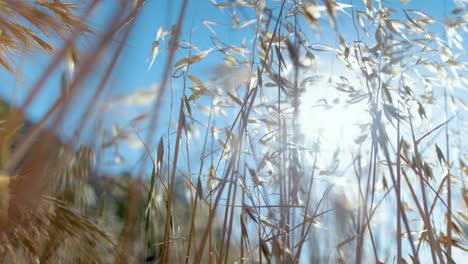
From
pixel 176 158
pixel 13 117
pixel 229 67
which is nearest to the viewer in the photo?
pixel 13 117

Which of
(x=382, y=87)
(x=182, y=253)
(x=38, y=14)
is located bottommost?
(x=182, y=253)

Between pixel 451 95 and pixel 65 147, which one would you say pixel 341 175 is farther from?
pixel 65 147

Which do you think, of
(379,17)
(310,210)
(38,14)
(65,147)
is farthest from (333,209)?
(38,14)

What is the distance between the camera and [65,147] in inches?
16.0

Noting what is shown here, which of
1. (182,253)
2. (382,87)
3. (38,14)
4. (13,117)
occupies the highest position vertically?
(38,14)

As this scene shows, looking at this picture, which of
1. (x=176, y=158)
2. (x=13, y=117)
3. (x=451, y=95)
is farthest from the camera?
(x=451, y=95)

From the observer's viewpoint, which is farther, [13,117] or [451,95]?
[451,95]

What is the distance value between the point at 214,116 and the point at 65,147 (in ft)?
1.33

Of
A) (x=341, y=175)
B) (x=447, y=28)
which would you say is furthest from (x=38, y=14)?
(x=447, y=28)

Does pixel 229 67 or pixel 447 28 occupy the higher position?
pixel 447 28

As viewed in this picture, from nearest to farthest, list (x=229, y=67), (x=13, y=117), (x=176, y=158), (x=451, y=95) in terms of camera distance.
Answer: (x=13, y=117), (x=176, y=158), (x=229, y=67), (x=451, y=95)

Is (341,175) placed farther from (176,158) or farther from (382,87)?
(176,158)

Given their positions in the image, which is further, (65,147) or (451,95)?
(451,95)

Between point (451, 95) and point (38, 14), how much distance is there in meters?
0.74
